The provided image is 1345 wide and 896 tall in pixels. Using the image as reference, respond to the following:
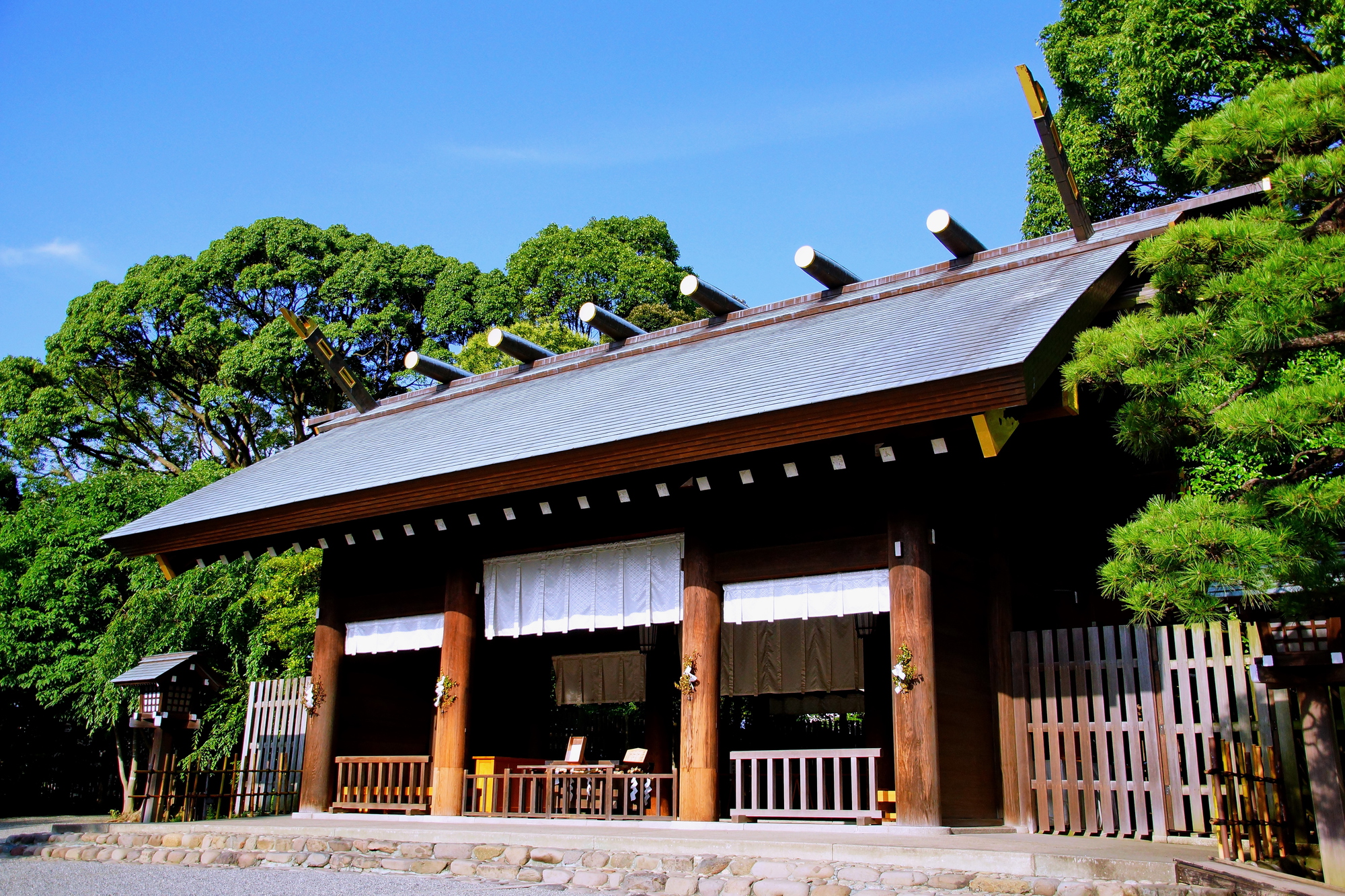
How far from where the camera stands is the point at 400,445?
1150 cm

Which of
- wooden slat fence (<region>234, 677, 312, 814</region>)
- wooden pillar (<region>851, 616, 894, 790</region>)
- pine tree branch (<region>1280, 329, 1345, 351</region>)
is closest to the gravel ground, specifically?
wooden slat fence (<region>234, 677, 312, 814</region>)

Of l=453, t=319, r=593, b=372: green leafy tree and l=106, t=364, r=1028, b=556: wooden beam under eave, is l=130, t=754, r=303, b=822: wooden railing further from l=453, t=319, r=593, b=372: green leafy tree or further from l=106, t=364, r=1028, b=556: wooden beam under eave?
l=453, t=319, r=593, b=372: green leafy tree

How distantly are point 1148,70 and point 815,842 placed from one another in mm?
12639

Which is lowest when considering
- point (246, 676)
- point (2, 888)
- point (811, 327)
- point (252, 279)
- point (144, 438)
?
point (2, 888)

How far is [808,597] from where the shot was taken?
866 centimetres

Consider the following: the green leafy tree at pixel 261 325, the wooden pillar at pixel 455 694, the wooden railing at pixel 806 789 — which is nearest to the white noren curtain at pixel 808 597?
the wooden railing at pixel 806 789

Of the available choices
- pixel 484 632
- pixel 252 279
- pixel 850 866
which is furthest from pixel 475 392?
pixel 252 279

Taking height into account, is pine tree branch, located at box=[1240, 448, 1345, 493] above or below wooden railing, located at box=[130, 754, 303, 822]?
above

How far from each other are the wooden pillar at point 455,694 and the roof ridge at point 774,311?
11.9 ft

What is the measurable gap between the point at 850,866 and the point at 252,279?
22658mm

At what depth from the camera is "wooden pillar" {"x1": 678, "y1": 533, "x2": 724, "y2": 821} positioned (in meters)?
8.46

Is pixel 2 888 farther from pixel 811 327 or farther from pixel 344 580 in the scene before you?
pixel 811 327

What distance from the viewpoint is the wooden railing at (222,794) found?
11195 millimetres

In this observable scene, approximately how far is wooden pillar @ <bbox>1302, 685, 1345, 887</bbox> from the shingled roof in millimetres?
2299
